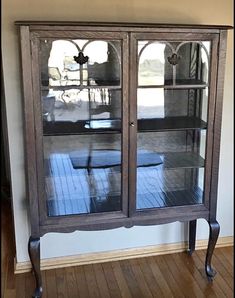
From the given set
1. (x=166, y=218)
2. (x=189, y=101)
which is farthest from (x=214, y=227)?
(x=189, y=101)

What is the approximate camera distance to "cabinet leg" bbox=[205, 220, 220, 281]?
2.16 m

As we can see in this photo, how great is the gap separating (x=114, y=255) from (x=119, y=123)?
0.99 metres

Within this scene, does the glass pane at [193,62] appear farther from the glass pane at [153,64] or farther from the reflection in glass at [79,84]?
the reflection in glass at [79,84]

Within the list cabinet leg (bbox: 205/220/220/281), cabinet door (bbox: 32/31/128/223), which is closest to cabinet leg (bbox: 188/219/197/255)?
cabinet leg (bbox: 205/220/220/281)

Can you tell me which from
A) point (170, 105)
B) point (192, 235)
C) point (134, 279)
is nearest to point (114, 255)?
point (134, 279)

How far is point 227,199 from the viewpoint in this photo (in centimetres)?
256

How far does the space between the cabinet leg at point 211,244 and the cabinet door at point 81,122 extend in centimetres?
53

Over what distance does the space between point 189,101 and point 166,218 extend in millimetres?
662

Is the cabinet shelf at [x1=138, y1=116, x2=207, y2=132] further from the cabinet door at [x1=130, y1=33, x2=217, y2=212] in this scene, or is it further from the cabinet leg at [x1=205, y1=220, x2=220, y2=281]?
the cabinet leg at [x1=205, y1=220, x2=220, y2=281]

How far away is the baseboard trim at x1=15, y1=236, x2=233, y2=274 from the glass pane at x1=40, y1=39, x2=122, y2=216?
548 mm

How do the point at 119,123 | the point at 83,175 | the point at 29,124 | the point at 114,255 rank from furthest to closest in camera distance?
the point at 114,255 < the point at 83,175 < the point at 119,123 < the point at 29,124

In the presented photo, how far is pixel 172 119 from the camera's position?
211 centimetres

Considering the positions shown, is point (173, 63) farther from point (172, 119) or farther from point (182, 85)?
point (172, 119)

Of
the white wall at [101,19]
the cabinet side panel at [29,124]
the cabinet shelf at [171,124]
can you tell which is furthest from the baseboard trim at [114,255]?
the cabinet shelf at [171,124]
